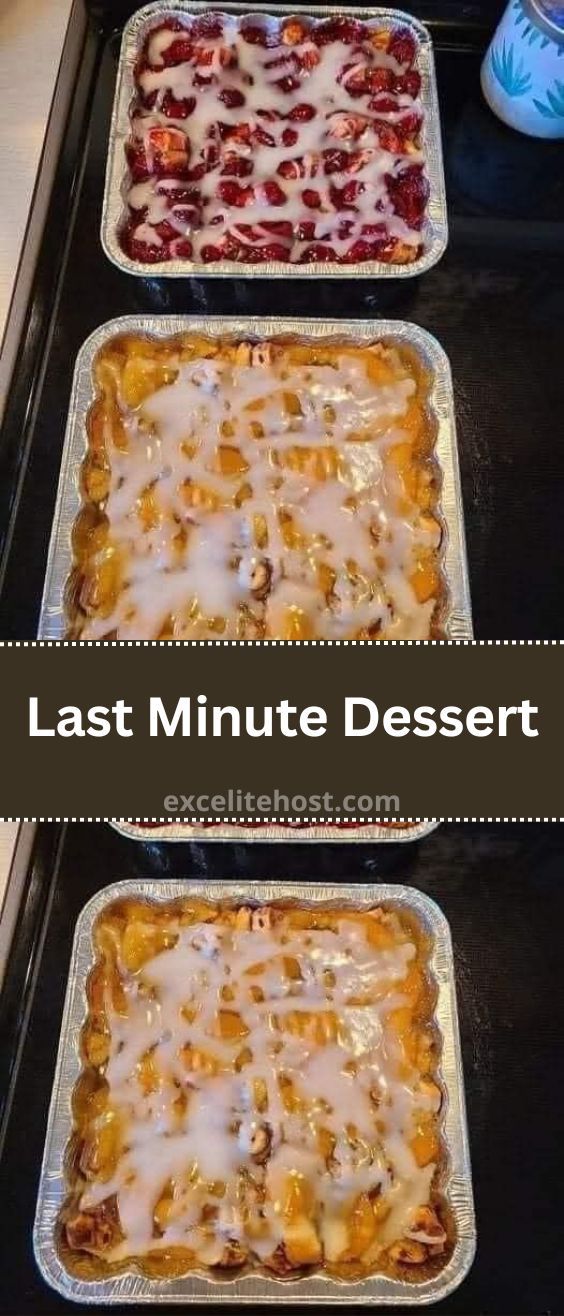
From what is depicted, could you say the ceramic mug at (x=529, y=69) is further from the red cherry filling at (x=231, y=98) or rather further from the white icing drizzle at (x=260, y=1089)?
the white icing drizzle at (x=260, y=1089)

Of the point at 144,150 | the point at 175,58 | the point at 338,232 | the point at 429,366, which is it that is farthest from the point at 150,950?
Answer: the point at 175,58

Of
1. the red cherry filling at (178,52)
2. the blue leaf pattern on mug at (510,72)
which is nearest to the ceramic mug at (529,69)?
the blue leaf pattern on mug at (510,72)

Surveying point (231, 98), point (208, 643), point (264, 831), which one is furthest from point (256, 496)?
point (231, 98)

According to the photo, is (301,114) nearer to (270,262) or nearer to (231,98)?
(231,98)

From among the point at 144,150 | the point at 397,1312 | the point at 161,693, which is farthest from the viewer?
the point at 144,150

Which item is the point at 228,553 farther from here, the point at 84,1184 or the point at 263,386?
the point at 84,1184

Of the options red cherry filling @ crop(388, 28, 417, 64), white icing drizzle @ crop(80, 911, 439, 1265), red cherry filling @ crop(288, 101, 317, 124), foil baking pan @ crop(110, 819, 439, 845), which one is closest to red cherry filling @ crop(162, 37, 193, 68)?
red cherry filling @ crop(288, 101, 317, 124)

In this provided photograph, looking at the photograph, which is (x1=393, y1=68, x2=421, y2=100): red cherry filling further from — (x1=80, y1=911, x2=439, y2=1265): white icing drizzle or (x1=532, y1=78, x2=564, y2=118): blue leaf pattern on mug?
(x1=80, y1=911, x2=439, y2=1265): white icing drizzle
